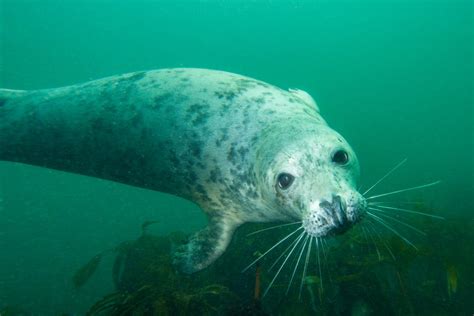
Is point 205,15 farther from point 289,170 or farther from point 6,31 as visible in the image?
point 289,170

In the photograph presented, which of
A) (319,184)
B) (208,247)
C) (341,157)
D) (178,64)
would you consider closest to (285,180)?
(319,184)

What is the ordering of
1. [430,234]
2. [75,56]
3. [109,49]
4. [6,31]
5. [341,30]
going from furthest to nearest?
[341,30]
[109,49]
[75,56]
[6,31]
[430,234]

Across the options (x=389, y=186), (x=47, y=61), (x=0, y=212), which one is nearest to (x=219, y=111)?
(x=389, y=186)

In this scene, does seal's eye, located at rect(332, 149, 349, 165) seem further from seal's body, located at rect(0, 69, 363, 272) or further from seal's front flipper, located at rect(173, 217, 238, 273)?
seal's front flipper, located at rect(173, 217, 238, 273)

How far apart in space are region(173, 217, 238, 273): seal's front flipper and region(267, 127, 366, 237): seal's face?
745 mm

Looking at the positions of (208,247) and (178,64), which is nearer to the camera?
(208,247)

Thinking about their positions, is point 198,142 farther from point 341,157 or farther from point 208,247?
point 341,157

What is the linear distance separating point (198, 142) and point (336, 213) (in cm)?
154

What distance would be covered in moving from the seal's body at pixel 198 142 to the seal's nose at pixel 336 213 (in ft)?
0.44

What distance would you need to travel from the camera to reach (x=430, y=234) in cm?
479

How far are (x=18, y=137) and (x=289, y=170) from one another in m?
3.22

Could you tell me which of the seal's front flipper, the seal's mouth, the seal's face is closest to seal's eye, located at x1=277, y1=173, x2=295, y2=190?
the seal's face

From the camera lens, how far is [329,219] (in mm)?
2004

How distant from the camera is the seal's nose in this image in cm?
198
